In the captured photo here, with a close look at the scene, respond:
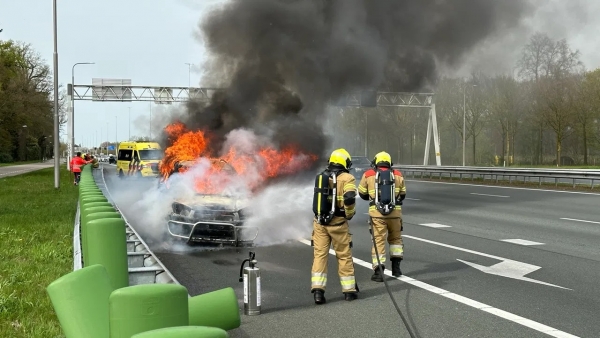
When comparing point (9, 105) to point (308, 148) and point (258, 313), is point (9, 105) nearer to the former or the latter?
point (308, 148)

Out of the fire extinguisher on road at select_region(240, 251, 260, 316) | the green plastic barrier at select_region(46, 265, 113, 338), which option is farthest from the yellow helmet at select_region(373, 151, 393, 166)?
the green plastic barrier at select_region(46, 265, 113, 338)

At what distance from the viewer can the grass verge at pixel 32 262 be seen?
5887 millimetres

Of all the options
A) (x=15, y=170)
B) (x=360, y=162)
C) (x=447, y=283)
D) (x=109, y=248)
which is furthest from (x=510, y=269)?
(x=15, y=170)

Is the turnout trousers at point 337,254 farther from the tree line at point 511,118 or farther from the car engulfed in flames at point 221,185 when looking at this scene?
the tree line at point 511,118

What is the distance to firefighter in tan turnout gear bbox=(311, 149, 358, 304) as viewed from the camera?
7.30 meters

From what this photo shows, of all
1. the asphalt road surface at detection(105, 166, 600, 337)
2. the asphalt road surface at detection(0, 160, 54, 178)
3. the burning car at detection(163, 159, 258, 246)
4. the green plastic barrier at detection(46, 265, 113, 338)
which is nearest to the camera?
the green plastic barrier at detection(46, 265, 113, 338)

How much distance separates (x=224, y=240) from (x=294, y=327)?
4858mm

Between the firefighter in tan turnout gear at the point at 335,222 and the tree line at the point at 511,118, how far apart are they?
68.5 feet

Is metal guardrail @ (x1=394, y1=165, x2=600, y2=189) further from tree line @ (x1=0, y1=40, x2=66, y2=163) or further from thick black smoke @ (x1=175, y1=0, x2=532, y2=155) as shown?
tree line @ (x1=0, y1=40, x2=66, y2=163)

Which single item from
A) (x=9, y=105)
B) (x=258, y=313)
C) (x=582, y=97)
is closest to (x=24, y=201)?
(x=258, y=313)

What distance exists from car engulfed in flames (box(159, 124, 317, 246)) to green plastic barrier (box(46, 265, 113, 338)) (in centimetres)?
661

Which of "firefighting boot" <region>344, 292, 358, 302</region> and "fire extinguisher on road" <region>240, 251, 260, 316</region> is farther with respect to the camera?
Answer: "firefighting boot" <region>344, 292, 358, 302</region>

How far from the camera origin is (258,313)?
672cm

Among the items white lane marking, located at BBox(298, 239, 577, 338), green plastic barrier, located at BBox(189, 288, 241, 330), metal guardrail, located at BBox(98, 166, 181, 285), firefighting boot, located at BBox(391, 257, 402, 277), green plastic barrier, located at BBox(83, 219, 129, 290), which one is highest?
green plastic barrier, located at BBox(83, 219, 129, 290)
